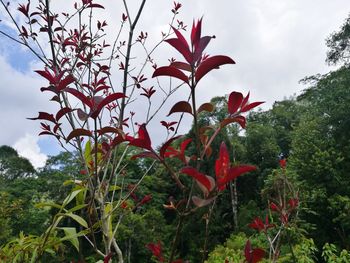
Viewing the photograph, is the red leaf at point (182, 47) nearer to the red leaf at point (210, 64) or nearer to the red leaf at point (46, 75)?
the red leaf at point (210, 64)

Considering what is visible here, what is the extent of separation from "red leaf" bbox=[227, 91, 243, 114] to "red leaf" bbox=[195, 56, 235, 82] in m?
0.07

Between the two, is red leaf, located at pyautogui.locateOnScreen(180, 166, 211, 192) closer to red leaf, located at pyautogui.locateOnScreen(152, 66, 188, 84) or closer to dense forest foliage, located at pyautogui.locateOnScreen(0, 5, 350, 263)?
red leaf, located at pyautogui.locateOnScreen(152, 66, 188, 84)

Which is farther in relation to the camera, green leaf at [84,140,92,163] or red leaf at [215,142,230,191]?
green leaf at [84,140,92,163]

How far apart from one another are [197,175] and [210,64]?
18cm

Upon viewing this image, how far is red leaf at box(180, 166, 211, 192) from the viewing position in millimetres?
509

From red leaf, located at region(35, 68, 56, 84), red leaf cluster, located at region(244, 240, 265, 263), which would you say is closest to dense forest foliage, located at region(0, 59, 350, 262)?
red leaf, located at region(35, 68, 56, 84)

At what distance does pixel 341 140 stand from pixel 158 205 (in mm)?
7039

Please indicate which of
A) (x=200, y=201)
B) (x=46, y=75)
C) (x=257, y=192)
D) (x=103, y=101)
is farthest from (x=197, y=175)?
(x=257, y=192)

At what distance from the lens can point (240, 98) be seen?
2.03 ft

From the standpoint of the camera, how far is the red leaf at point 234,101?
0.61 m

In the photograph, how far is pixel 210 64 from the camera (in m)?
0.56

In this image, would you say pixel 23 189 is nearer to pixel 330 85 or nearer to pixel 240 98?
pixel 330 85

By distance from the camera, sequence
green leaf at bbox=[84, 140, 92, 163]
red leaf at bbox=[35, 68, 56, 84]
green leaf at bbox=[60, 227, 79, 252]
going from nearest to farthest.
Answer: red leaf at bbox=[35, 68, 56, 84]
green leaf at bbox=[60, 227, 79, 252]
green leaf at bbox=[84, 140, 92, 163]

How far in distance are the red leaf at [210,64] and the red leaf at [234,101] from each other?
0.24ft
